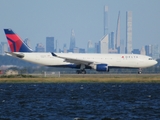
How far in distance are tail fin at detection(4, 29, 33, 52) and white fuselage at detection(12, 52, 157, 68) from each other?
72.7 inches

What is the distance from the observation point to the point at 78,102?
56.5 m

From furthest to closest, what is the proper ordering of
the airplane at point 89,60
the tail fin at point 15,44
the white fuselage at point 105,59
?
the tail fin at point 15,44 < the white fuselage at point 105,59 < the airplane at point 89,60

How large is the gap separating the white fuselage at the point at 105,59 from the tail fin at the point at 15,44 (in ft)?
6.06

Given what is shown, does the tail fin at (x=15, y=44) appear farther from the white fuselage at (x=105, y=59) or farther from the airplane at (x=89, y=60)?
Result: the white fuselage at (x=105, y=59)

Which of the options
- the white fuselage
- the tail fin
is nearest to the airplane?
the white fuselage

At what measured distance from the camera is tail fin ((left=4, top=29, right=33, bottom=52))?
117875mm

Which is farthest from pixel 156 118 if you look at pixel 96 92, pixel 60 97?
pixel 96 92

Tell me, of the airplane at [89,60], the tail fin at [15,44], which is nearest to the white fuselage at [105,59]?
the airplane at [89,60]

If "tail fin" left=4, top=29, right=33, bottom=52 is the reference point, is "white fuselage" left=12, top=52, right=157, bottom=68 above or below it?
below

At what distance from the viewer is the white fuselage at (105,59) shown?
114 m

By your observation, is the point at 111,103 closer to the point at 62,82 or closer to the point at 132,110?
the point at 132,110

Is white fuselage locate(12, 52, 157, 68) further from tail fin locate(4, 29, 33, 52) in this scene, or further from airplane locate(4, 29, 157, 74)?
tail fin locate(4, 29, 33, 52)

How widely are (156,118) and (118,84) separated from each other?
146 ft

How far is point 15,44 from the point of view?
11906 cm
